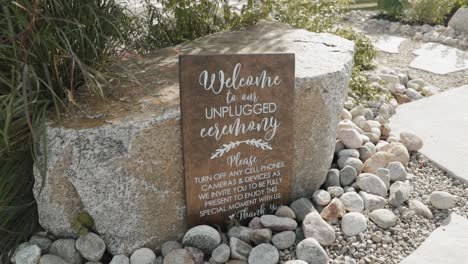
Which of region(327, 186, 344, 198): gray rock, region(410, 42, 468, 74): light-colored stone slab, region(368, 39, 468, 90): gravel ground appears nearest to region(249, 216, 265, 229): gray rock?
region(327, 186, 344, 198): gray rock

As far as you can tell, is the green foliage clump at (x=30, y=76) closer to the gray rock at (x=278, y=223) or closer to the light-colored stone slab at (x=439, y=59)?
the gray rock at (x=278, y=223)

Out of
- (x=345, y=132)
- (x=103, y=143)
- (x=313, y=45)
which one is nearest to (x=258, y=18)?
(x=313, y=45)

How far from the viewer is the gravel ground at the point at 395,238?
2043 millimetres

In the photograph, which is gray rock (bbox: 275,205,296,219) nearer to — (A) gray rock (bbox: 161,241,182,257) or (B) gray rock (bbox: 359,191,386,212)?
(B) gray rock (bbox: 359,191,386,212)

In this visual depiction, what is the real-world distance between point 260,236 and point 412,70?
3.09 meters

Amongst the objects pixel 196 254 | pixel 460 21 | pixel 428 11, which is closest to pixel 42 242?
pixel 196 254

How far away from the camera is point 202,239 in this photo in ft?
6.54

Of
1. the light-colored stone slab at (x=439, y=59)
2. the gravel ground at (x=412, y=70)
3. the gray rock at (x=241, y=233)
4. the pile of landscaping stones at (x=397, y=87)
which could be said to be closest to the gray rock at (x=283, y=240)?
the gray rock at (x=241, y=233)

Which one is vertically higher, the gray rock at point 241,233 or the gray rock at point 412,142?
the gray rock at point 412,142

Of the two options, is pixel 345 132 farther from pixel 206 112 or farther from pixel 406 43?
pixel 406 43

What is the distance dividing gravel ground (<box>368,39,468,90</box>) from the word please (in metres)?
2.56

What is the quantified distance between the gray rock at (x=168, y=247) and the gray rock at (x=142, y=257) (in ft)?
0.16

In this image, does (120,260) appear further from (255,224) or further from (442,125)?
(442,125)

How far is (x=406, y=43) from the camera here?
529 cm
